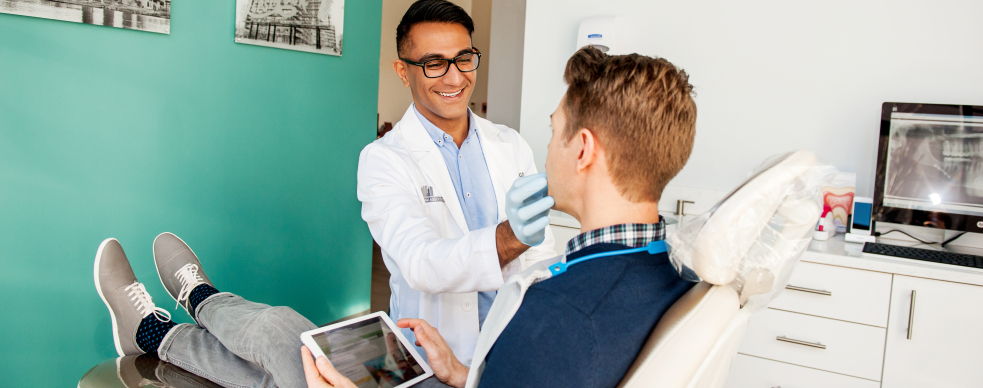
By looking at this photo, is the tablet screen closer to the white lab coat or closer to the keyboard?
the white lab coat

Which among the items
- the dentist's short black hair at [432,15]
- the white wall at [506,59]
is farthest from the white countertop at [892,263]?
the white wall at [506,59]

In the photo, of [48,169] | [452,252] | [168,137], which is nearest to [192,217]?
[168,137]

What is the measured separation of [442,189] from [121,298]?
993 millimetres

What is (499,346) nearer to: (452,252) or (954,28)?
(452,252)

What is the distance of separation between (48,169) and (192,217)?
523 mm

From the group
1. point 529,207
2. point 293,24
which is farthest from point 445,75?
point 293,24

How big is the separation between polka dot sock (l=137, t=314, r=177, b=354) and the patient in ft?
2.21

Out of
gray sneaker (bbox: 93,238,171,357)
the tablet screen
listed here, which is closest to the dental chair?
the tablet screen

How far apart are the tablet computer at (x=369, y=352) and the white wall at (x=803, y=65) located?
5.43ft

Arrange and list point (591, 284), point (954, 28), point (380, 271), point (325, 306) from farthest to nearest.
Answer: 1. point (380, 271)
2. point (325, 306)
3. point (954, 28)
4. point (591, 284)

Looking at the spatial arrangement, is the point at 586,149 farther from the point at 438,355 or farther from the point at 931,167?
the point at 931,167

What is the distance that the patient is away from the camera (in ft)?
2.51

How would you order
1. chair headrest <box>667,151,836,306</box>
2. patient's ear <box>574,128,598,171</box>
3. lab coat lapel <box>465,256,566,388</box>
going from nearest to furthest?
chair headrest <box>667,151,836,306</box>, lab coat lapel <box>465,256,566,388</box>, patient's ear <box>574,128,598,171</box>

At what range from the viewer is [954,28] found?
1982 mm
